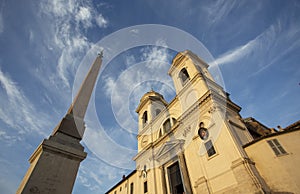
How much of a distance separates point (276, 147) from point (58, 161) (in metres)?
10.9

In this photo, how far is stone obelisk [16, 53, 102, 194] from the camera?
2.65m

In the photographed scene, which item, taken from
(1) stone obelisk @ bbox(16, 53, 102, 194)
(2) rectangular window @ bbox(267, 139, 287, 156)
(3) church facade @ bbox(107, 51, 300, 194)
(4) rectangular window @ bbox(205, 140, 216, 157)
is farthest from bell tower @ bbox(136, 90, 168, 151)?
(1) stone obelisk @ bbox(16, 53, 102, 194)

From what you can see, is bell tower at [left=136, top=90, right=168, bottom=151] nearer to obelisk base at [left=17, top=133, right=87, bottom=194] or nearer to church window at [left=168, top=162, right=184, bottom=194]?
church window at [left=168, top=162, right=184, bottom=194]

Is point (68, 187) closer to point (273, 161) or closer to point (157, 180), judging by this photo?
point (273, 161)

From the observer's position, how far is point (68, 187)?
2941mm

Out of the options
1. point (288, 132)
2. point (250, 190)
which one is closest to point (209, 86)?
point (288, 132)

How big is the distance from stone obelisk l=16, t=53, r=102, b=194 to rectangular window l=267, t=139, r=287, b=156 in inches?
404

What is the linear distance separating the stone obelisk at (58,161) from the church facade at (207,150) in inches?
366

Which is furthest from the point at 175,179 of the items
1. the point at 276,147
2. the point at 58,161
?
the point at 58,161

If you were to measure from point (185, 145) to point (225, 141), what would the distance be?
15.0 feet

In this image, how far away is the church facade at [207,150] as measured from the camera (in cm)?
849

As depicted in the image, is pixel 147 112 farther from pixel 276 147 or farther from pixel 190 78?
pixel 276 147

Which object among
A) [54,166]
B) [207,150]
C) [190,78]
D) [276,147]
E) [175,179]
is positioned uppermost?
[190,78]

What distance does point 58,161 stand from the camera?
3.07m
